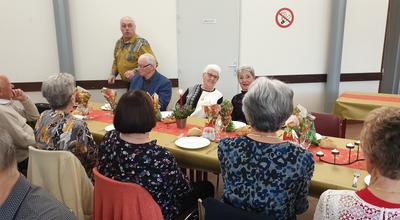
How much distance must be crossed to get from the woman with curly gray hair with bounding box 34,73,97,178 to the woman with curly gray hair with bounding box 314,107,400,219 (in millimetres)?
1472

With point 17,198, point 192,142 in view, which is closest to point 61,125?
point 192,142

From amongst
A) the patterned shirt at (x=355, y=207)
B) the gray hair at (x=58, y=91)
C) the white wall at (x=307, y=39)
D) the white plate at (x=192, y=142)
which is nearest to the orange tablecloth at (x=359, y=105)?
the white wall at (x=307, y=39)

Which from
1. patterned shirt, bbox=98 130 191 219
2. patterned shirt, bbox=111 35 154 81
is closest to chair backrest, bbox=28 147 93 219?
patterned shirt, bbox=98 130 191 219

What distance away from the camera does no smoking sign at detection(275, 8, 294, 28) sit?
4.96m

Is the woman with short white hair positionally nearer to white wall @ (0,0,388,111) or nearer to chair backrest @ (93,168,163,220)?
chair backrest @ (93,168,163,220)

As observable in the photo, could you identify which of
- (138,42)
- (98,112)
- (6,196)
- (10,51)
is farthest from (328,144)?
(10,51)

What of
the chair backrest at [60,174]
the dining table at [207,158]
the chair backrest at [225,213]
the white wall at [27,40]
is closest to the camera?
the chair backrest at [225,213]

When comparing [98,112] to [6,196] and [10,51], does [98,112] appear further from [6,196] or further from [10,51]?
[10,51]

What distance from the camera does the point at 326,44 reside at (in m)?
5.17

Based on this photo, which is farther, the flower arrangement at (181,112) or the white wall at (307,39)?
the white wall at (307,39)

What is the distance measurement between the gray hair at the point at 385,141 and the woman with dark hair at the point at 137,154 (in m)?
0.95

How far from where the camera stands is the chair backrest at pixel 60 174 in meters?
1.79

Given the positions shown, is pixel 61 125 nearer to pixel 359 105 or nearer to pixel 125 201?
pixel 125 201

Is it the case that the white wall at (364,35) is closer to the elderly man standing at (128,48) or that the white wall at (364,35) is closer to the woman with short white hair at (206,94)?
the woman with short white hair at (206,94)
